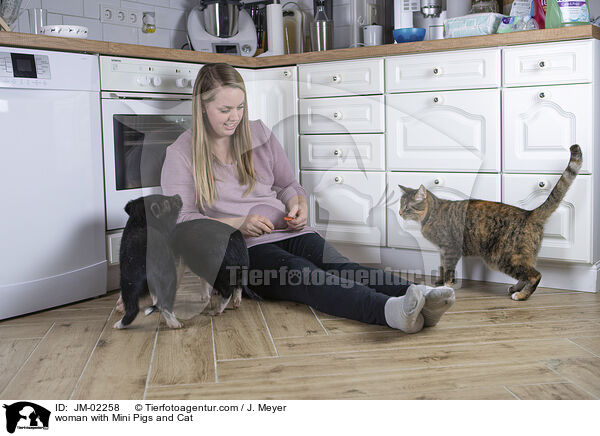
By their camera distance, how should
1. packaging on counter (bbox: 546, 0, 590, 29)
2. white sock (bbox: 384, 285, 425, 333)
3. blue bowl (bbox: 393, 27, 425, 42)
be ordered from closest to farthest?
white sock (bbox: 384, 285, 425, 333) < packaging on counter (bbox: 546, 0, 590, 29) < blue bowl (bbox: 393, 27, 425, 42)

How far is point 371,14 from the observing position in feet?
9.61

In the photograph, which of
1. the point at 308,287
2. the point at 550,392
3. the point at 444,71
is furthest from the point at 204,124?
the point at 550,392

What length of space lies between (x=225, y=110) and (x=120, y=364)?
915 millimetres

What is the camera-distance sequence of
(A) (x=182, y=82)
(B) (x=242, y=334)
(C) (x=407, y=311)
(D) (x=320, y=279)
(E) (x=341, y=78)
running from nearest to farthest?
(C) (x=407, y=311) → (B) (x=242, y=334) → (D) (x=320, y=279) → (A) (x=182, y=82) → (E) (x=341, y=78)

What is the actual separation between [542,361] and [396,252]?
994 millimetres

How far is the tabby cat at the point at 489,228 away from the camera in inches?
86.5

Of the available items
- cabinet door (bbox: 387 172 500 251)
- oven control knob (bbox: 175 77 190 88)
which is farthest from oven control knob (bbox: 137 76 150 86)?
cabinet door (bbox: 387 172 500 251)

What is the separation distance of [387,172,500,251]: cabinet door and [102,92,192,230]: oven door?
859 mm

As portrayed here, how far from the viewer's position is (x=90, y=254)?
2.28 metres

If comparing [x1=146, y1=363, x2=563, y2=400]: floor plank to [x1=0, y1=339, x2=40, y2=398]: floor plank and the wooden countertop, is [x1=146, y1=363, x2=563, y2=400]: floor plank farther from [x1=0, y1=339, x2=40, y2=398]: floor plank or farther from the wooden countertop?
the wooden countertop

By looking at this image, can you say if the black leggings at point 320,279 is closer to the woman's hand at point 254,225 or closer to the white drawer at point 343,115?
the woman's hand at point 254,225

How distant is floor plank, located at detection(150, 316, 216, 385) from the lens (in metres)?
1.56

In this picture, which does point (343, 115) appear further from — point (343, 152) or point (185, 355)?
point (185, 355)
